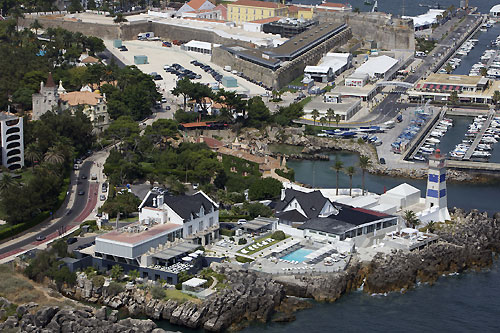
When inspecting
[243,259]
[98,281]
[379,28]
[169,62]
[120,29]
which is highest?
[379,28]

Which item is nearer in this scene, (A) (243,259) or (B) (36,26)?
(A) (243,259)

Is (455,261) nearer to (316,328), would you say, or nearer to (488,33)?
(316,328)

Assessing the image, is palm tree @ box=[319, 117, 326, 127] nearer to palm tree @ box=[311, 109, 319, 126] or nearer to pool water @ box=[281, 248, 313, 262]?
palm tree @ box=[311, 109, 319, 126]

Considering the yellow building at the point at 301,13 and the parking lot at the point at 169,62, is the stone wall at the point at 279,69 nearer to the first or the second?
the parking lot at the point at 169,62

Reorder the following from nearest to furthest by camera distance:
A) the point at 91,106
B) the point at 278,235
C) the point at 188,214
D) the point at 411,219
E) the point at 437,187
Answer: the point at 188,214, the point at 278,235, the point at 411,219, the point at 437,187, the point at 91,106

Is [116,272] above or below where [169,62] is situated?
below

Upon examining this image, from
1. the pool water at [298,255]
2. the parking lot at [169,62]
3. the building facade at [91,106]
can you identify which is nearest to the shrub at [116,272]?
the pool water at [298,255]

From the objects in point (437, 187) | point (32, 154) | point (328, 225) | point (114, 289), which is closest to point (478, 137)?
point (437, 187)

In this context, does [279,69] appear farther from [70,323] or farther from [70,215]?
[70,323]
